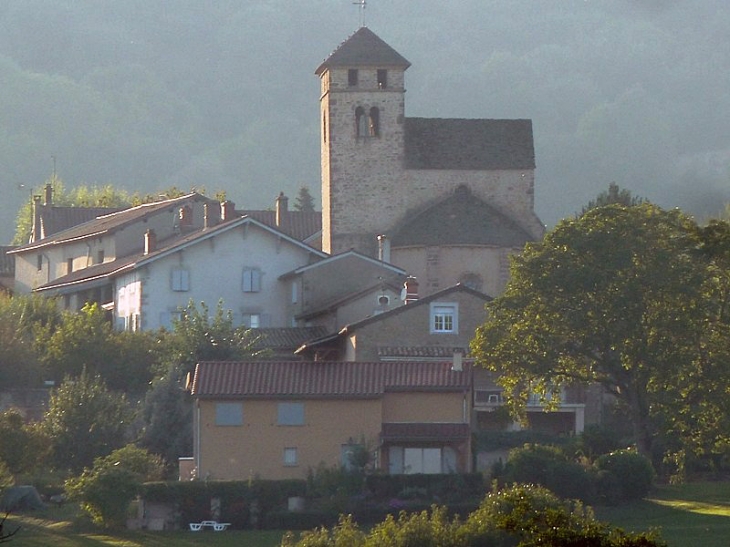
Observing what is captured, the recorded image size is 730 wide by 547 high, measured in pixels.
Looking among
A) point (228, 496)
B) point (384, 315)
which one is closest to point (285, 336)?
point (384, 315)

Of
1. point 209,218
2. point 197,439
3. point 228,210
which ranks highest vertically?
point 228,210

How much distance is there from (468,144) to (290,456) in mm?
33739

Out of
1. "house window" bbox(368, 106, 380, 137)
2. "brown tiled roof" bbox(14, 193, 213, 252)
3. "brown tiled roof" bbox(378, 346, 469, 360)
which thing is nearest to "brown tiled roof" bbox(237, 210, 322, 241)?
"brown tiled roof" bbox(14, 193, 213, 252)

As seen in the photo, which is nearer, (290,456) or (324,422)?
(290,456)

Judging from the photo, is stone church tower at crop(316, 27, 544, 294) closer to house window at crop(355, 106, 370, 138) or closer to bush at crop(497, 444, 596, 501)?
house window at crop(355, 106, 370, 138)

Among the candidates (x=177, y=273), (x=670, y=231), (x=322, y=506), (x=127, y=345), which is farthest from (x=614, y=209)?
(x=177, y=273)

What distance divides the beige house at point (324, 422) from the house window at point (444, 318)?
7775 mm

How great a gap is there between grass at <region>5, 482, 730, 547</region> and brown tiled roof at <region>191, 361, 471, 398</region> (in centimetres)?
574

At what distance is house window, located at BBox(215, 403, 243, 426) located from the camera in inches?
1848

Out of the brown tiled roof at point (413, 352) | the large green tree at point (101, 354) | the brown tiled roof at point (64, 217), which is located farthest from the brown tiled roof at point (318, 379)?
the brown tiled roof at point (64, 217)

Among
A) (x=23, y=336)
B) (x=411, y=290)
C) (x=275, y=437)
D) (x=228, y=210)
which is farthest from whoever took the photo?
(x=228, y=210)

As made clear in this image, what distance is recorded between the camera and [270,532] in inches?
1606

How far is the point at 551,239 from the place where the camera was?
157 feet

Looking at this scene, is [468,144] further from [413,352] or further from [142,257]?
[413,352]
